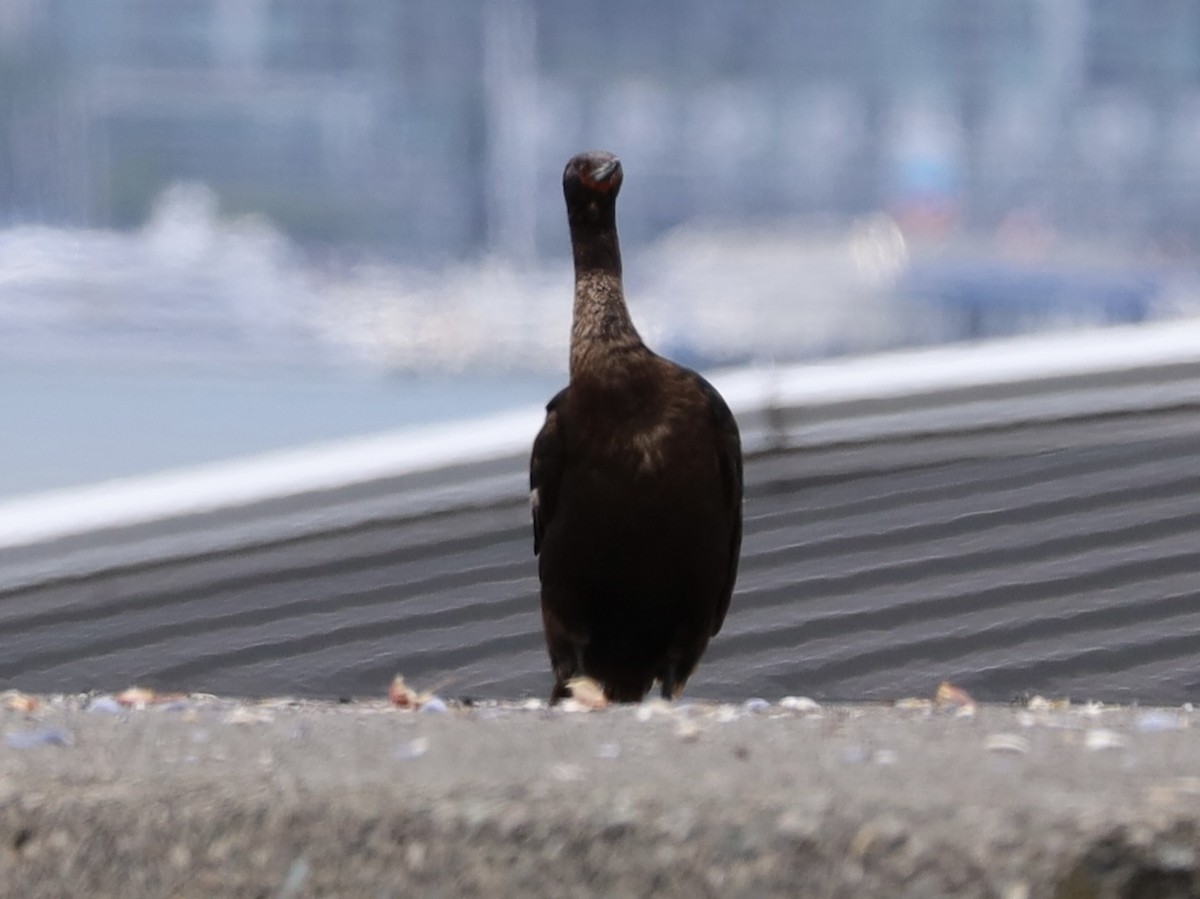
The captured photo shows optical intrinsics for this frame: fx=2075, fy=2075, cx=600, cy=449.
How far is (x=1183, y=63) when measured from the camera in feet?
14.8

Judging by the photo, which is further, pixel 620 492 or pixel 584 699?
pixel 620 492

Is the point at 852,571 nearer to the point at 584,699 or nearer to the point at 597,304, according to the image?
→ the point at 597,304

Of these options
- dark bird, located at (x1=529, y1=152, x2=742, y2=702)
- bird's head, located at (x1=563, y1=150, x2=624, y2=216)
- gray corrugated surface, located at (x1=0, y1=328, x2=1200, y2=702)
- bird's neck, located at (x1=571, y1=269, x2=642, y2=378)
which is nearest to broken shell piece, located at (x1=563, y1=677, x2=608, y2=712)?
dark bird, located at (x1=529, y1=152, x2=742, y2=702)

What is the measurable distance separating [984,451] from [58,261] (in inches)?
77.6

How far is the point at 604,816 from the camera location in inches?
56.7

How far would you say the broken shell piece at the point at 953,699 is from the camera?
238cm

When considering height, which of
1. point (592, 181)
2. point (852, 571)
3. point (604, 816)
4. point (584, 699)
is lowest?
point (852, 571)

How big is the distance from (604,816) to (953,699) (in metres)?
1.98

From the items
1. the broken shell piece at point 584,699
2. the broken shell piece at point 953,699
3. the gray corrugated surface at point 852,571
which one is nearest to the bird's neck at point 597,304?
the gray corrugated surface at point 852,571

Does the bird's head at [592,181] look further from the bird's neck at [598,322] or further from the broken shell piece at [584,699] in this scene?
the broken shell piece at [584,699]

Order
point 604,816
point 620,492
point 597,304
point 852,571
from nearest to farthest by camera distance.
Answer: point 604,816, point 620,492, point 597,304, point 852,571

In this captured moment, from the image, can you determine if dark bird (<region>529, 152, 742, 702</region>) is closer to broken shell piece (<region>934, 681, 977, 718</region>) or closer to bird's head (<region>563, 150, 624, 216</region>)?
bird's head (<region>563, 150, 624, 216</region>)

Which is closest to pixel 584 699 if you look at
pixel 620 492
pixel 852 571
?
pixel 620 492

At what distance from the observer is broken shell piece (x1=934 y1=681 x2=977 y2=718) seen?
7.81 feet
